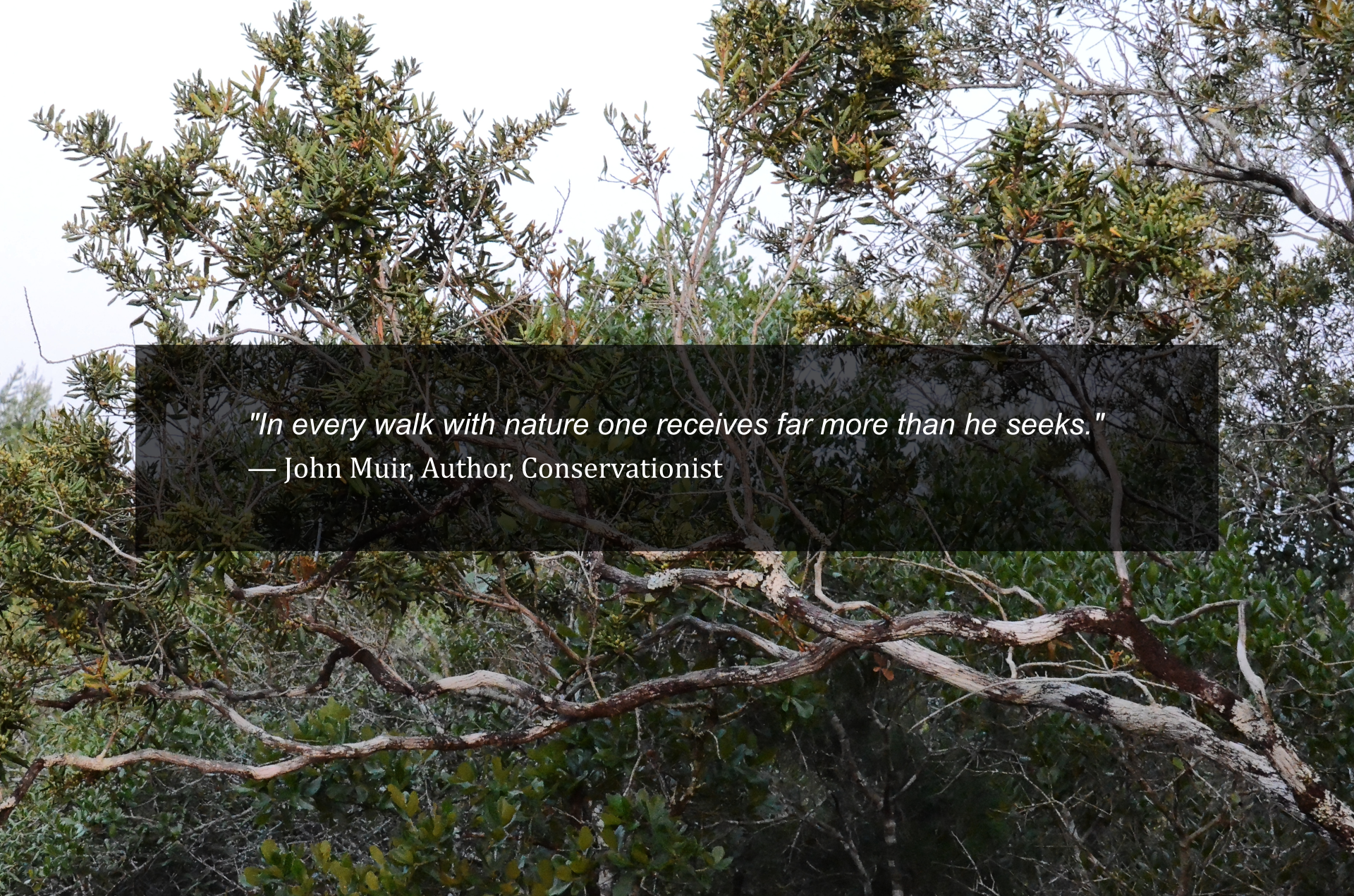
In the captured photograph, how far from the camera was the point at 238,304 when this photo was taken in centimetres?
479

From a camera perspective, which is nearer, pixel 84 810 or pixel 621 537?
pixel 621 537

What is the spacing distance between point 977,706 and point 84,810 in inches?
272

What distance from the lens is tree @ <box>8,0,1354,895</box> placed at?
466 centimetres

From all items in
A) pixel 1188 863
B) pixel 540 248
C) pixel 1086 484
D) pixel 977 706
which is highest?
pixel 540 248

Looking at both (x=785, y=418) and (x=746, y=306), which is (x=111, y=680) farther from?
(x=746, y=306)

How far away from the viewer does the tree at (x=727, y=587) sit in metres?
4.66

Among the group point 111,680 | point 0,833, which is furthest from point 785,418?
point 0,833

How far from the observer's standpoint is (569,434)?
5.11 metres

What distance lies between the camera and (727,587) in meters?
5.30

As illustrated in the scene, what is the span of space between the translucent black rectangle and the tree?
6.9 inches

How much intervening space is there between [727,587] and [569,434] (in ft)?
3.50

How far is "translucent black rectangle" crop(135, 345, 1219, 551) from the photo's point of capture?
180 inches

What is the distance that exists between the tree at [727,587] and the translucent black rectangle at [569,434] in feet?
0.58

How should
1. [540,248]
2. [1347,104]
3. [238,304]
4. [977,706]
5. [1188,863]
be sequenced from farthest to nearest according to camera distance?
[977,706]
[1188,863]
[1347,104]
[540,248]
[238,304]
